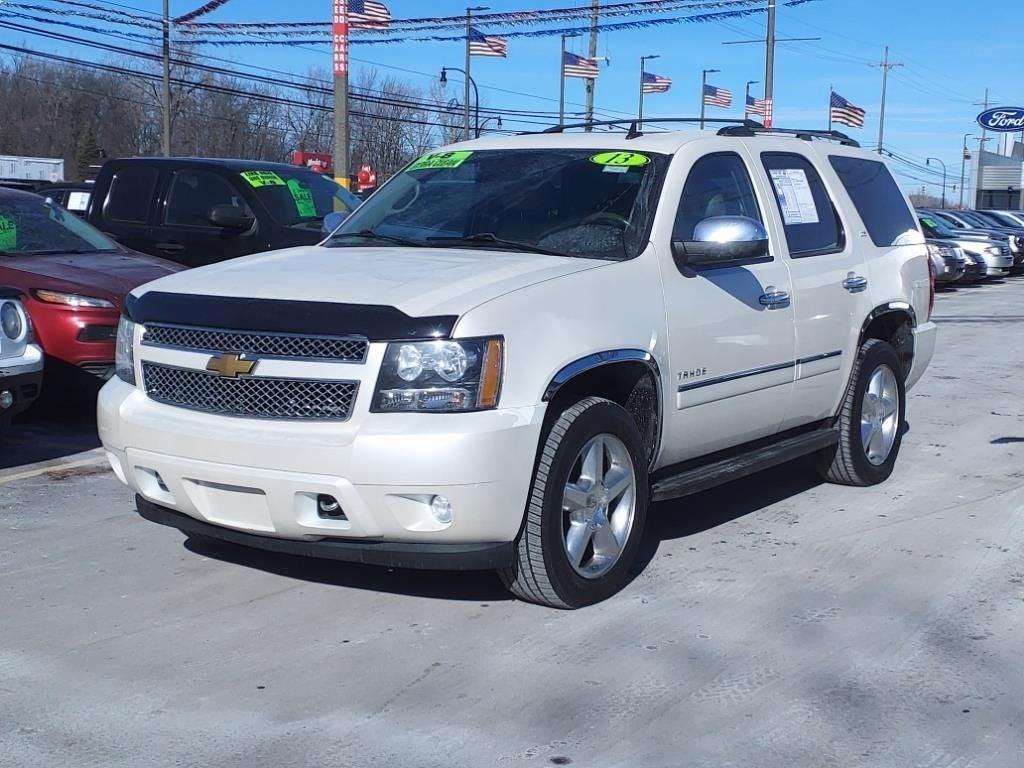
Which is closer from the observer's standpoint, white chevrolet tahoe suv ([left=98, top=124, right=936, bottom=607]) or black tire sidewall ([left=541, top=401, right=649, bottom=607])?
white chevrolet tahoe suv ([left=98, top=124, right=936, bottom=607])

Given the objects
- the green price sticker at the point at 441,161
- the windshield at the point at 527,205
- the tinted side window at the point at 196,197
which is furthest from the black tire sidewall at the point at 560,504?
the tinted side window at the point at 196,197

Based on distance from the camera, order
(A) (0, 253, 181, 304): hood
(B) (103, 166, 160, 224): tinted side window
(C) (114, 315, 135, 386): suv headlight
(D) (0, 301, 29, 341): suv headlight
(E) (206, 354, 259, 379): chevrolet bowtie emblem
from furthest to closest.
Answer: (B) (103, 166, 160, 224): tinted side window
(A) (0, 253, 181, 304): hood
(D) (0, 301, 29, 341): suv headlight
(C) (114, 315, 135, 386): suv headlight
(E) (206, 354, 259, 379): chevrolet bowtie emblem

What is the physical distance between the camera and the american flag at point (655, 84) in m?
40.3

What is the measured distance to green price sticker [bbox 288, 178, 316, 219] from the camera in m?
10.8

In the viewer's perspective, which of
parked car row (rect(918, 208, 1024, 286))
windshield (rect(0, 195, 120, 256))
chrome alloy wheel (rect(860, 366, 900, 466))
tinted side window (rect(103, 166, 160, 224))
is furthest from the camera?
parked car row (rect(918, 208, 1024, 286))

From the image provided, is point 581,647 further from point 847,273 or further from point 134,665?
point 847,273

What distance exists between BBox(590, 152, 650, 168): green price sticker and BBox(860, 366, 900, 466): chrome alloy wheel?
6.89 feet

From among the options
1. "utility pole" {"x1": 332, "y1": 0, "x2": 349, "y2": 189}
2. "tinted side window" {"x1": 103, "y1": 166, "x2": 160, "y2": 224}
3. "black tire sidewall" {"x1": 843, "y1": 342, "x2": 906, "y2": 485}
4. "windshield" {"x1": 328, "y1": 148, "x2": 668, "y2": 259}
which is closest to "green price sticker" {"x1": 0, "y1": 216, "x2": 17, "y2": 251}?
"tinted side window" {"x1": 103, "y1": 166, "x2": 160, "y2": 224}

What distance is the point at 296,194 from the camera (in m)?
11.0

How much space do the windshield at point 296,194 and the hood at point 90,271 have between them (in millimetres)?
1692

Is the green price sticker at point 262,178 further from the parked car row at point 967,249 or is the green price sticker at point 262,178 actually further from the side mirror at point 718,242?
the parked car row at point 967,249

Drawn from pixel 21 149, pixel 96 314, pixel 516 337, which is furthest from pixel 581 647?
pixel 21 149

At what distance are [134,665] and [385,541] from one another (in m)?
0.94

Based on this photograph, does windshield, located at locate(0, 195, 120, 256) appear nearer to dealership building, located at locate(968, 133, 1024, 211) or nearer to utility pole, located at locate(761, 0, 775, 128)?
utility pole, located at locate(761, 0, 775, 128)
